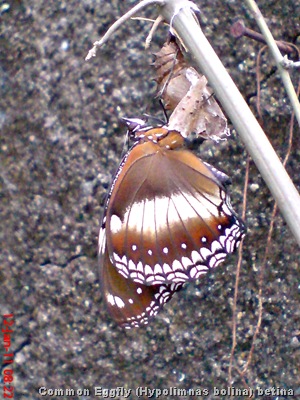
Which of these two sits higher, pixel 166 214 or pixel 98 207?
pixel 98 207

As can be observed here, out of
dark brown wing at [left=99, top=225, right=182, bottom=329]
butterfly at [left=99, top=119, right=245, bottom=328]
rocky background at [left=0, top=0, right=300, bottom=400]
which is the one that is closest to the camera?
butterfly at [left=99, top=119, right=245, bottom=328]

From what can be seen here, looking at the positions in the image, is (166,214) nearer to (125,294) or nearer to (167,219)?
(167,219)

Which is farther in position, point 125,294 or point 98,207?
point 98,207

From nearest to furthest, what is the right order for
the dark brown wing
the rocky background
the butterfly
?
1. the butterfly
2. the dark brown wing
3. the rocky background

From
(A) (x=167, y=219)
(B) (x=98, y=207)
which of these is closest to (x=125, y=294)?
(A) (x=167, y=219)

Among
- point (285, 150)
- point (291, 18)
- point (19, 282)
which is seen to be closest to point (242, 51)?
point (291, 18)

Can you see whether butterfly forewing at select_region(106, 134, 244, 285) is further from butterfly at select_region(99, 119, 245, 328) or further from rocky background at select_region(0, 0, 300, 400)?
rocky background at select_region(0, 0, 300, 400)

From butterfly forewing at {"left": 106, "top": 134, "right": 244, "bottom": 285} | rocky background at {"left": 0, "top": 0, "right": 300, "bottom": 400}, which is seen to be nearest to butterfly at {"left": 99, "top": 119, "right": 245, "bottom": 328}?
butterfly forewing at {"left": 106, "top": 134, "right": 244, "bottom": 285}

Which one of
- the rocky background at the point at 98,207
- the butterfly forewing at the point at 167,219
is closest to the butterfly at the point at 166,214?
the butterfly forewing at the point at 167,219

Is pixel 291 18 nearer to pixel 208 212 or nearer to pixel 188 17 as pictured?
pixel 208 212
